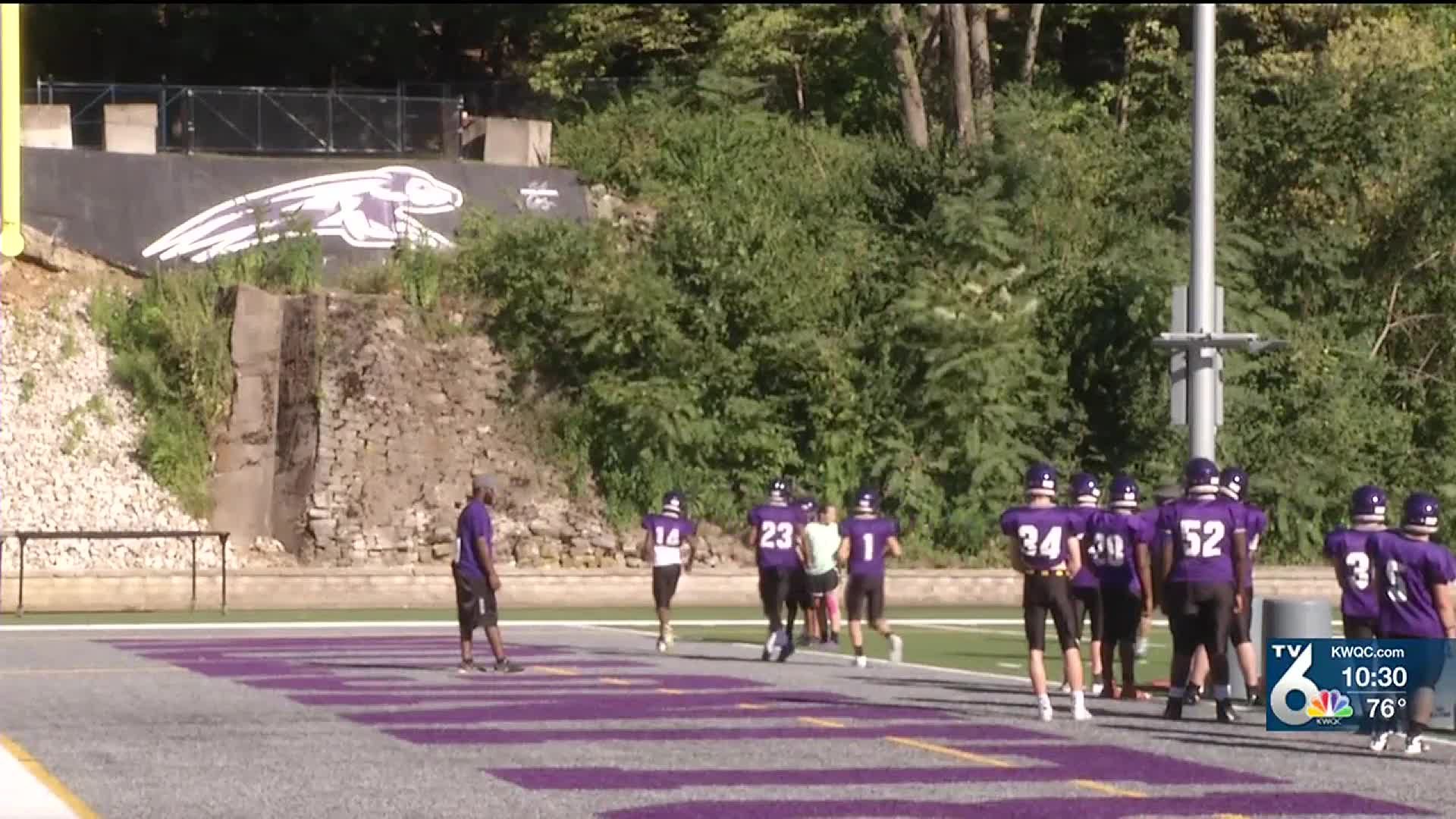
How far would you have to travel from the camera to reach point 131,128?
152 feet

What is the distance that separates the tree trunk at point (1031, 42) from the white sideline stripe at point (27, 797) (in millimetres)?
42246

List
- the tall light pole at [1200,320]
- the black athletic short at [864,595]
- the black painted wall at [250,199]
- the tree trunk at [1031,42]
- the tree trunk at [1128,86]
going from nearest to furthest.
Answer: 1. the tall light pole at [1200,320]
2. the black athletic short at [864,595]
3. the black painted wall at [250,199]
4. the tree trunk at [1031,42]
5. the tree trunk at [1128,86]

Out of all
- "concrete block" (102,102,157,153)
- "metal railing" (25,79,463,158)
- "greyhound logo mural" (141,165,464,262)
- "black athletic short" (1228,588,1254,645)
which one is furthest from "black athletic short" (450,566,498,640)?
"metal railing" (25,79,463,158)

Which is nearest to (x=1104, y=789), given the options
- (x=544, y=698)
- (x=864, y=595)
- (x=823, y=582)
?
(x=544, y=698)

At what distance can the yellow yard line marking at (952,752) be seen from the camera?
52.2 feet

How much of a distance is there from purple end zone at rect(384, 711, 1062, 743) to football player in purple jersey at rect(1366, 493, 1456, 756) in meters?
2.58

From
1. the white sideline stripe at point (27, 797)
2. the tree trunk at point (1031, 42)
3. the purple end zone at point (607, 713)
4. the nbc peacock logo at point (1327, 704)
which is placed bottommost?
the white sideline stripe at point (27, 797)

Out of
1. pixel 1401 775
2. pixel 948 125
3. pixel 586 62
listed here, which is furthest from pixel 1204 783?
pixel 586 62

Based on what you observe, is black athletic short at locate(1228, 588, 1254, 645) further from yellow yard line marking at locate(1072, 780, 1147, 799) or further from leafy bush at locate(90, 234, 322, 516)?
leafy bush at locate(90, 234, 322, 516)

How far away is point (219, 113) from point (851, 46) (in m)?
15.9

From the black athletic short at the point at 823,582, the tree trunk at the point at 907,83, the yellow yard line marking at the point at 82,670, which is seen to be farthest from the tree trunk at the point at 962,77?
the yellow yard line marking at the point at 82,670

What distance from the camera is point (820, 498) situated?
44.5 meters

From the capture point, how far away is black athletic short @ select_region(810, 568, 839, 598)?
87.6 feet

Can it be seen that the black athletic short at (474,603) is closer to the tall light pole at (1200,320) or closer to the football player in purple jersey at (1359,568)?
the tall light pole at (1200,320)
